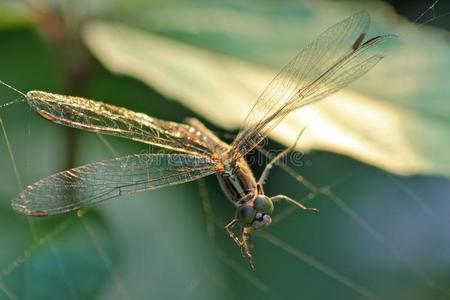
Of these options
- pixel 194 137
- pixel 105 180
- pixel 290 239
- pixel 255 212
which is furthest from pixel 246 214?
pixel 290 239

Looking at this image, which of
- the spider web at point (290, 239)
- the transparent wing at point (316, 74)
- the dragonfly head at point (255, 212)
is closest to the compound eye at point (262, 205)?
the dragonfly head at point (255, 212)

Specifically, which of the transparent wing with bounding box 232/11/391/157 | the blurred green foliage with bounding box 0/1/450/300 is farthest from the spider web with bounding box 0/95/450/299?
the transparent wing with bounding box 232/11/391/157

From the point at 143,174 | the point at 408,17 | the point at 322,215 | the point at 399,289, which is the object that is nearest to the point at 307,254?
the point at 322,215

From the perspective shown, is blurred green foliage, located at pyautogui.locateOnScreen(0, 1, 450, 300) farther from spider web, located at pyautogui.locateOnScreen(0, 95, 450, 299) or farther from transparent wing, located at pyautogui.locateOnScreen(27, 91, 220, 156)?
transparent wing, located at pyautogui.locateOnScreen(27, 91, 220, 156)

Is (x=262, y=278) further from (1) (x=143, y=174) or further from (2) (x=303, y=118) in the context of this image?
(1) (x=143, y=174)

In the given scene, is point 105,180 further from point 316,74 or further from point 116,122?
point 316,74

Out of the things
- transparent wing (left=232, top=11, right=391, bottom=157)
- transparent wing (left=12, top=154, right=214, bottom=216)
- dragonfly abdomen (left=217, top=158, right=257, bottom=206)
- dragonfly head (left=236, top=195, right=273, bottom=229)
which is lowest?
dragonfly head (left=236, top=195, right=273, bottom=229)
